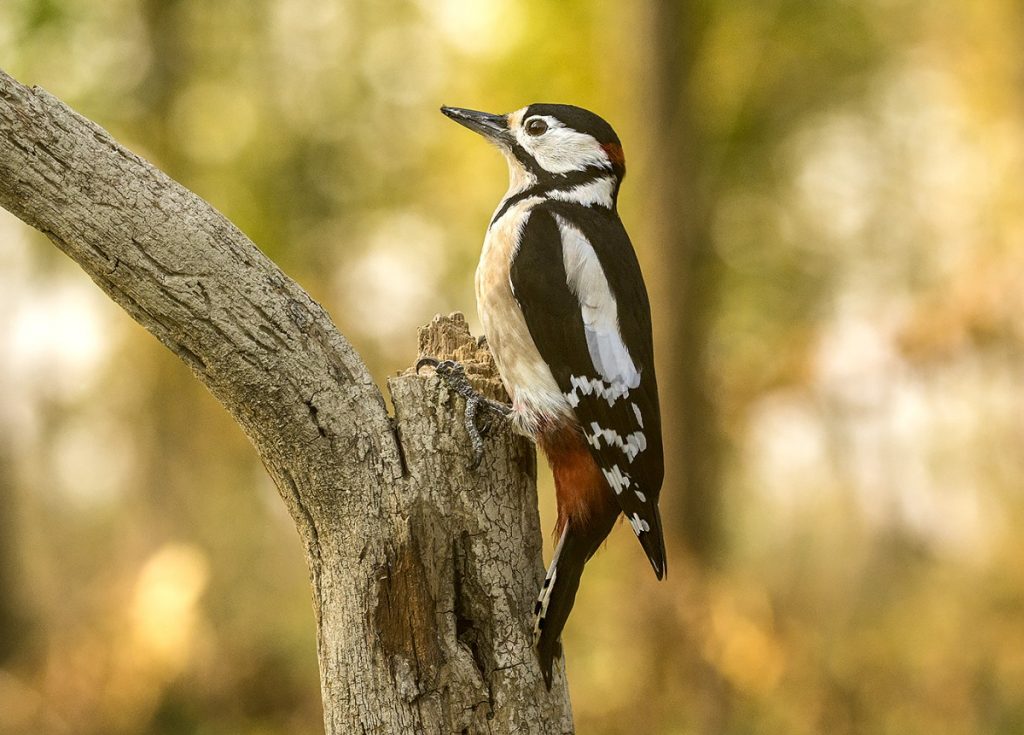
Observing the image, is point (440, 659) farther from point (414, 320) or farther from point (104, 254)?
point (414, 320)

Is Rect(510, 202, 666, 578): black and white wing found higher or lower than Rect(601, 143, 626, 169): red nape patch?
lower

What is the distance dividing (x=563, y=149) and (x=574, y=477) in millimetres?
986

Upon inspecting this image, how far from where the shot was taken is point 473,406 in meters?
2.44

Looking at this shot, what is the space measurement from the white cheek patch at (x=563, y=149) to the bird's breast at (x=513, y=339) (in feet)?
0.67

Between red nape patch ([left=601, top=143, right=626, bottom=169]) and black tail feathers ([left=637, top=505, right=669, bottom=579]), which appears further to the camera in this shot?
red nape patch ([left=601, top=143, right=626, bottom=169])

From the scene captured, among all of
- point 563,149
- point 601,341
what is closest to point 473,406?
point 601,341

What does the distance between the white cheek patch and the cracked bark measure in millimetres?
907

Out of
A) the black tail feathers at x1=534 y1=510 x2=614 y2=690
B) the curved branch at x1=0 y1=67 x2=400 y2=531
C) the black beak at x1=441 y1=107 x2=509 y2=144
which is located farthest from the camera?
the black beak at x1=441 y1=107 x2=509 y2=144

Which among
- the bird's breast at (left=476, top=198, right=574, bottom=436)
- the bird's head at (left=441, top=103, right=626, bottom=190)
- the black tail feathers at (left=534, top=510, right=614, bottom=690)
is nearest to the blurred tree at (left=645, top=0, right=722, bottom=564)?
the bird's head at (left=441, top=103, right=626, bottom=190)

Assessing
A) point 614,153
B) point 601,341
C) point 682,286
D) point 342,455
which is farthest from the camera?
point 682,286

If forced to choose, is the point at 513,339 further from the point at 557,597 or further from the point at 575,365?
the point at 557,597

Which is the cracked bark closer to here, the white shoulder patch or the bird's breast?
the bird's breast

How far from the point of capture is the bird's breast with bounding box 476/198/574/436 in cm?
257

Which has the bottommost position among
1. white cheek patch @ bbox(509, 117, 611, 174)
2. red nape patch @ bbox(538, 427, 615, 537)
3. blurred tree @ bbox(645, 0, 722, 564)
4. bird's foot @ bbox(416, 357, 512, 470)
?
red nape patch @ bbox(538, 427, 615, 537)
